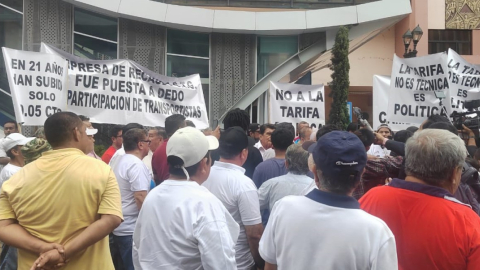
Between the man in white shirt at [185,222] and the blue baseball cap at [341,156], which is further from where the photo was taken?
the man in white shirt at [185,222]

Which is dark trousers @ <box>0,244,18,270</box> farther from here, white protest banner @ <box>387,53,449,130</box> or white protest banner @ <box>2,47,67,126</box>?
white protest banner @ <box>387,53,449,130</box>

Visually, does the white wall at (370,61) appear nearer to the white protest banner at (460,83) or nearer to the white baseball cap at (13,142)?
the white protest banner at (460,83)

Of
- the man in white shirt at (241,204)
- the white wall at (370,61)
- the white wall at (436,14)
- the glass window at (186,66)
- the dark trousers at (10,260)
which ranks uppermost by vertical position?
the white wall at (436,14)

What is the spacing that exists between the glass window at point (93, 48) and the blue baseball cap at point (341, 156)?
12278 mm

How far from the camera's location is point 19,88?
25.8 feet

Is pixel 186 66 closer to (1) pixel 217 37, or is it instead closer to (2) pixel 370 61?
(1) pixel 217 37

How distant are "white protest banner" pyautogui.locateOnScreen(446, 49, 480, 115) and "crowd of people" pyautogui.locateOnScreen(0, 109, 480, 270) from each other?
17.4 ft

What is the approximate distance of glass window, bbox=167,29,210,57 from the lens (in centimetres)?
1552

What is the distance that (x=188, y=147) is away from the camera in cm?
321

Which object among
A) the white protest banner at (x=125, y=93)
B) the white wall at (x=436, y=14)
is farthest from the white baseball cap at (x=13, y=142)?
the white wall at (x=436, y=14)

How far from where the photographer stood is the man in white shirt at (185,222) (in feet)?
9.71

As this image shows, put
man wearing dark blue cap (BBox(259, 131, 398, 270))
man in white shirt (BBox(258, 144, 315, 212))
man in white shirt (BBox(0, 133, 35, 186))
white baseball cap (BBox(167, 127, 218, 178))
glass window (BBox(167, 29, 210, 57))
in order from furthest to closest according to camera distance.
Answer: glass window (BBox(167, 29, 210, 57)), man in white shirt (BBox(0, 133, 35, 186)), man in white shirt (BBox(258, 144, 315, 212)), white baseball cap (BBox(167, 127, 218, 178)), man wearing dark blue cap (BBox(259, 131, 398, 270))

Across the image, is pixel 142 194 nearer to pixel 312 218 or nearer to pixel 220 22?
pixel 312 218

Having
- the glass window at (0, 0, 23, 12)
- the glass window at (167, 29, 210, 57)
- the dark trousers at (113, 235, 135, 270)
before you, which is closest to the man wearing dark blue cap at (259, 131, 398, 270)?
the dark trousers at (113, 235, 135, 270)
